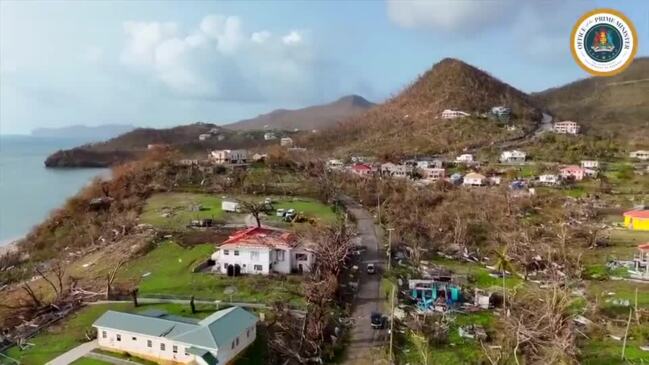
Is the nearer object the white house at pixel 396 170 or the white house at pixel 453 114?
the white house at pixel 396 170

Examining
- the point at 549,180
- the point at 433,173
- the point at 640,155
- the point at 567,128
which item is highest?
the point at 567,128

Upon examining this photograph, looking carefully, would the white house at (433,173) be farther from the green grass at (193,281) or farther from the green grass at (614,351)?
the green grass at (614,351)

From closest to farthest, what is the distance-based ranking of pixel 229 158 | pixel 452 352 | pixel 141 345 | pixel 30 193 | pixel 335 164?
pixel 141 345 → pixel 452 352 → pixel 335 164 → pixel 229 158 → pixel 30 193

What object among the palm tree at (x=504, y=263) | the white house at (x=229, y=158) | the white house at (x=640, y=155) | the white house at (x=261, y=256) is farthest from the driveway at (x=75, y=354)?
the white house at (x=640, y=155)

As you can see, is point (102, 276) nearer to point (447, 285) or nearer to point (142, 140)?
point (447, 285)

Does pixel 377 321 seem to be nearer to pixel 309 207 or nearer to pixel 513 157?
pixel 309 207

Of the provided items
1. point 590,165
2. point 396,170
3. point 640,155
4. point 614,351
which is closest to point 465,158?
point 396,170

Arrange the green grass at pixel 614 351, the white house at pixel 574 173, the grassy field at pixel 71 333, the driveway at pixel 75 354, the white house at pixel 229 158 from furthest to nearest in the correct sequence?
the white house at pixel 229 158 < the white house at pixel 574 173 < the grassy field at pixel 71 333 < the green grass at pixel 614 351 < the driveway at pixel 75 354
